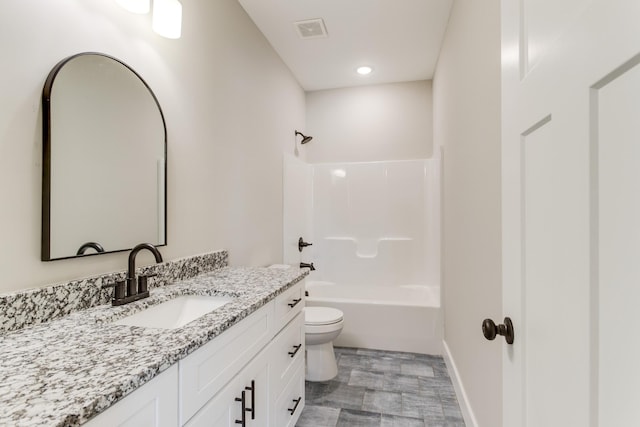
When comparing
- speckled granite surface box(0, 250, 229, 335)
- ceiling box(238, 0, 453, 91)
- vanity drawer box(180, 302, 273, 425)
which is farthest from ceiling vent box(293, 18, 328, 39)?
vanity drawer box(180, 302, 273, 425)

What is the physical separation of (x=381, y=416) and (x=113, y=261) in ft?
5.52

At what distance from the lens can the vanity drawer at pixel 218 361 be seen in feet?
2.74

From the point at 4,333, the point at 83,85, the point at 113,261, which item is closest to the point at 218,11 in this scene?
the point at 83,85

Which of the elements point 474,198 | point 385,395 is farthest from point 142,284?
point 385,395

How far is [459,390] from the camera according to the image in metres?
2.05

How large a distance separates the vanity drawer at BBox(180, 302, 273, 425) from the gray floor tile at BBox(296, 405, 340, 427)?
0.87 meters

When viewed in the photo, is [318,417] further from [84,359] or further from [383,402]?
[84,359]

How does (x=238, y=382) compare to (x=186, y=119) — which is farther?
(x=186, y=119)

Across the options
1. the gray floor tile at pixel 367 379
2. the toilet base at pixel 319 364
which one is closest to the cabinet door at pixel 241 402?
the toilet base at pixel 319 364

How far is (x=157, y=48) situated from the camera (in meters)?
1.46

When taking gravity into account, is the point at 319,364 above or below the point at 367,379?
above

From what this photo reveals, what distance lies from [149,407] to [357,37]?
274 cm

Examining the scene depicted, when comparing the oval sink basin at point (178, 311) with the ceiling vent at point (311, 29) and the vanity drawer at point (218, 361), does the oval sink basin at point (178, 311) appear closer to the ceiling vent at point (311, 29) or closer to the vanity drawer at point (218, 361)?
the vanity drawer at point (218, 361)

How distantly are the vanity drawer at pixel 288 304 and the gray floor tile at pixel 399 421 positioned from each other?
0.83 m
